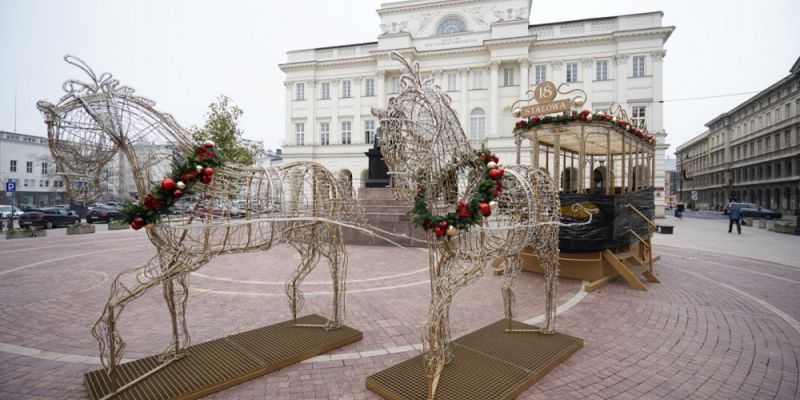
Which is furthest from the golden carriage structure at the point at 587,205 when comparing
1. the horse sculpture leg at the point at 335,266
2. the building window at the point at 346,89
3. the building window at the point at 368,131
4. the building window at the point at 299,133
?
the building window at the point at 299,133

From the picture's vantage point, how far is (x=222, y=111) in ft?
78.6

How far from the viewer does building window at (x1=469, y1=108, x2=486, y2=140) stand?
33.5 m

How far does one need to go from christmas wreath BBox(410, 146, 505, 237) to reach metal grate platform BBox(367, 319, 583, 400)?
1440mm

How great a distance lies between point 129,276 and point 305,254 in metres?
6.36

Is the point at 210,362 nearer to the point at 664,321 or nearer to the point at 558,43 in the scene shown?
the point at 664,321

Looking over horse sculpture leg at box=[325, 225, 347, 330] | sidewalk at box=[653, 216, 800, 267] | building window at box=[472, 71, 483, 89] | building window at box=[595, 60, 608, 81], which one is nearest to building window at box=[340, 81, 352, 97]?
building window at box=[472, 71, 483, 89]

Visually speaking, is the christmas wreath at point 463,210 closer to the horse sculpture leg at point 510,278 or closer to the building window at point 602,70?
the horse sculpture leg at point 510,278

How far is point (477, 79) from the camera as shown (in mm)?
33688

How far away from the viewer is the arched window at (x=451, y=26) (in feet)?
116

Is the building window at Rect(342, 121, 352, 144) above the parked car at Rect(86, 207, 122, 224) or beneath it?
above

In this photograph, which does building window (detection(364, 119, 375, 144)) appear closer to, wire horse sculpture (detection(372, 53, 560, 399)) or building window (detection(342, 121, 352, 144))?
building window (detection(342, 121, 352, 144))

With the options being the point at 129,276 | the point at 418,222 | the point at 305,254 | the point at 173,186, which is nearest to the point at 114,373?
the point at 173,186

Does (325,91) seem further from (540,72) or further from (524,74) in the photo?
(540,72)

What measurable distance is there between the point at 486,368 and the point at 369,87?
3534cm
